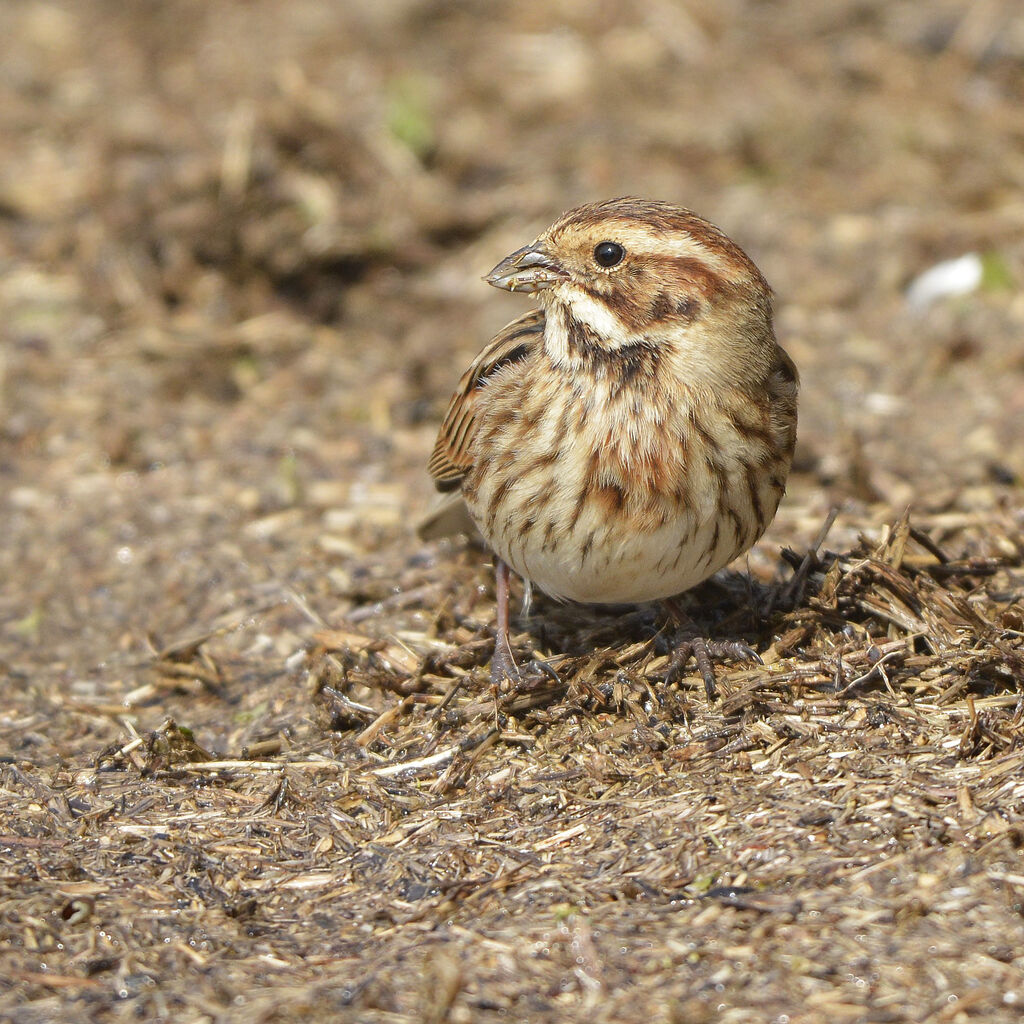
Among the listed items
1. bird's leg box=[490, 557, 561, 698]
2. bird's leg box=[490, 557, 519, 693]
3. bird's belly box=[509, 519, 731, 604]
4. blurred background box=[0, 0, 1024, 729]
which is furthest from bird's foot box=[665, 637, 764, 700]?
blurred background box=[0, 0, 1024, 729]

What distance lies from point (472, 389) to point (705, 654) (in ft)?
4.17

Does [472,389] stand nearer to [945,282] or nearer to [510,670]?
[510,670]

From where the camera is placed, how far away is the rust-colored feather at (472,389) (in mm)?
5234

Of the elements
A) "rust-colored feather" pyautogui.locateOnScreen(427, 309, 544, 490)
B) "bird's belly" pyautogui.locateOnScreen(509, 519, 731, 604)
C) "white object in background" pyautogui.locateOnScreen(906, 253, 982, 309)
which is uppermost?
"white object in background" pyautogui.locateOnScreen(906, 253, 982, 309)

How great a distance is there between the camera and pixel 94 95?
10.5 m

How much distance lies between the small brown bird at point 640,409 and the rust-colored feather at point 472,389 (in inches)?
7.5

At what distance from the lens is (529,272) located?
196 inches

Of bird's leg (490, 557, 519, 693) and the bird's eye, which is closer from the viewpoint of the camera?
the bird's eye

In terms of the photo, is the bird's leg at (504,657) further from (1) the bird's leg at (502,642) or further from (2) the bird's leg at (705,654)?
(2) the bird's leg at (705,654)

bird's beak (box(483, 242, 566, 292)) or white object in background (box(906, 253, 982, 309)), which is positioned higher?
bird's beak (box(483, 242, 566, 292))

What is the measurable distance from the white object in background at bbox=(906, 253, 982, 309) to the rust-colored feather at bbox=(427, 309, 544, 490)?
416 centimetres

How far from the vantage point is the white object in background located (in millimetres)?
8914

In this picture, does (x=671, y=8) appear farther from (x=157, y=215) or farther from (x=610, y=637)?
(x=610, y=637)

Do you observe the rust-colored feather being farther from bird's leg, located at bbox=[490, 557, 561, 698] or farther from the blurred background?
the blurred background
